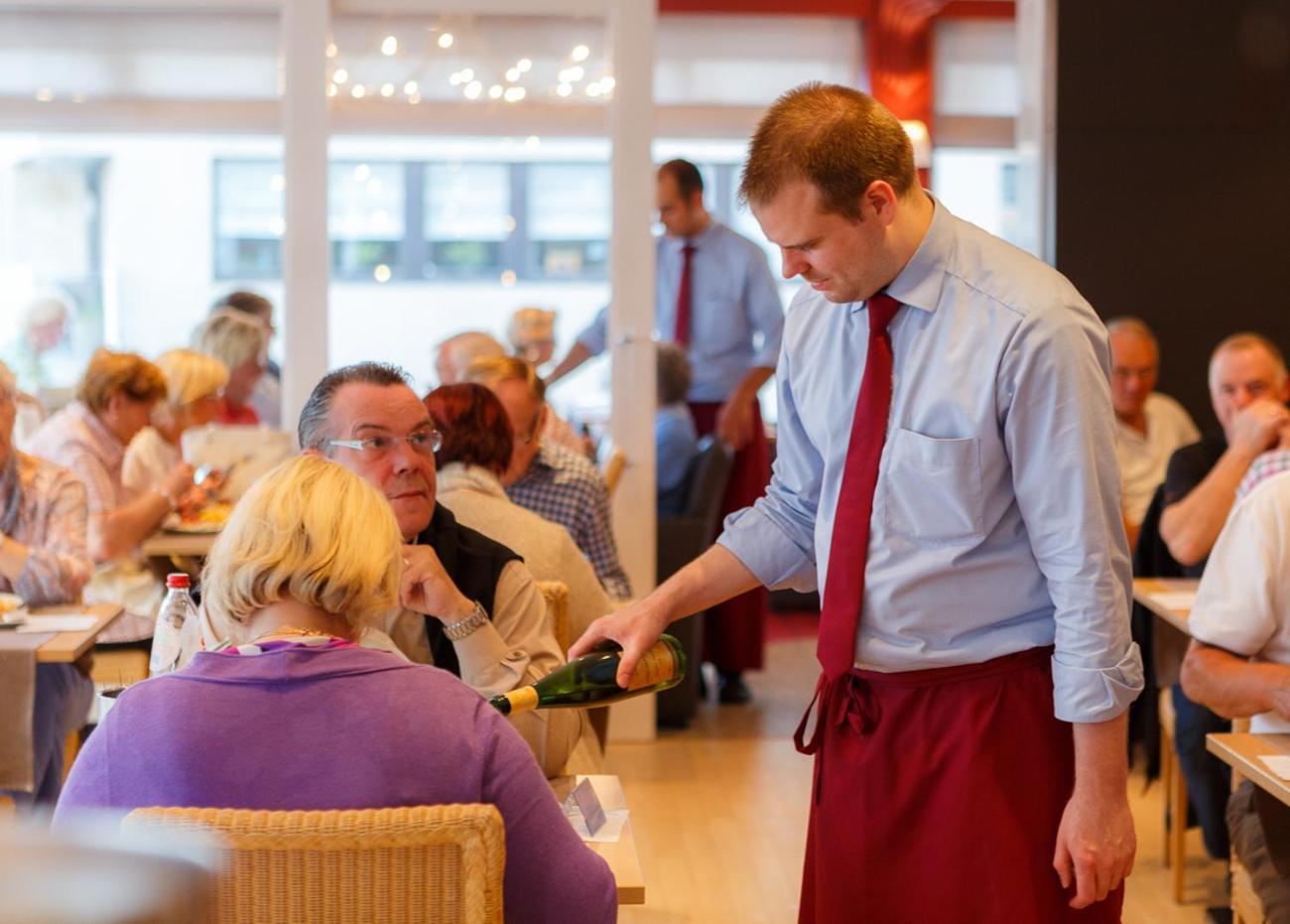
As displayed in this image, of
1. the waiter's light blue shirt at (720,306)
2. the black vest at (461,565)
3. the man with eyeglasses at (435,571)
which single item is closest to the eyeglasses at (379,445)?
the man with eyeglasses at (435,571)

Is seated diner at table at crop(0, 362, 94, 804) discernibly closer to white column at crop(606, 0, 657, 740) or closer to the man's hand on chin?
the man's hand on chin

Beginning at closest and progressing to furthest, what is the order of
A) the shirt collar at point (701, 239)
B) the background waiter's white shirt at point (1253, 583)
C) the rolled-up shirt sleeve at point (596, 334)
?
the background waiter's white shirt at point (1253, 583), the rolled-up shirt sleeve at point (596, 334), the shirt collar at point (701, 239)

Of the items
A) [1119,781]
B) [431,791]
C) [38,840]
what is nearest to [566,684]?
[431,791]

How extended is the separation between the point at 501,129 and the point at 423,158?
295 mm

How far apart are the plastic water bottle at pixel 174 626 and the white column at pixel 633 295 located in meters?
3.24

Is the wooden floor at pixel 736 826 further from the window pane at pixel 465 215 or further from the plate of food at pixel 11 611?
the window pane at pixel 465 215

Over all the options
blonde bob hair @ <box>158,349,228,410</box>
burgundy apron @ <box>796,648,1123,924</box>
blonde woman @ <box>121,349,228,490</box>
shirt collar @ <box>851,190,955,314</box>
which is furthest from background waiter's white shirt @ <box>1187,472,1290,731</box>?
blonde bob hair @ <box>158,349,228,410</box>

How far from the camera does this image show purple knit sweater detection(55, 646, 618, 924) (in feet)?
5.07

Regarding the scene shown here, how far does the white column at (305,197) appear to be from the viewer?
5363mm

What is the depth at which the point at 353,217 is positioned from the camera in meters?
5.50

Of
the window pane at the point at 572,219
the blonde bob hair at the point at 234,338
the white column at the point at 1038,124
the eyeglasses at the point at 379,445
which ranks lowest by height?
the eyeglasses at the point at 379,445

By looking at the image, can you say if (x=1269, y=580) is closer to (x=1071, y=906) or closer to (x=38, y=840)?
(x=1071, y=906)

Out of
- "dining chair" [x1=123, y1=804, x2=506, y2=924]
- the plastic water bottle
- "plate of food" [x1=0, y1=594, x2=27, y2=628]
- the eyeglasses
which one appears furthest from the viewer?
"plate of food" [x1=0, y1=594, x2=27, y2=628]

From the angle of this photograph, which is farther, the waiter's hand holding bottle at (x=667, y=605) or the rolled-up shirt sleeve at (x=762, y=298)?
the rolled-up shirt sleeve at (x=762, y=298)
